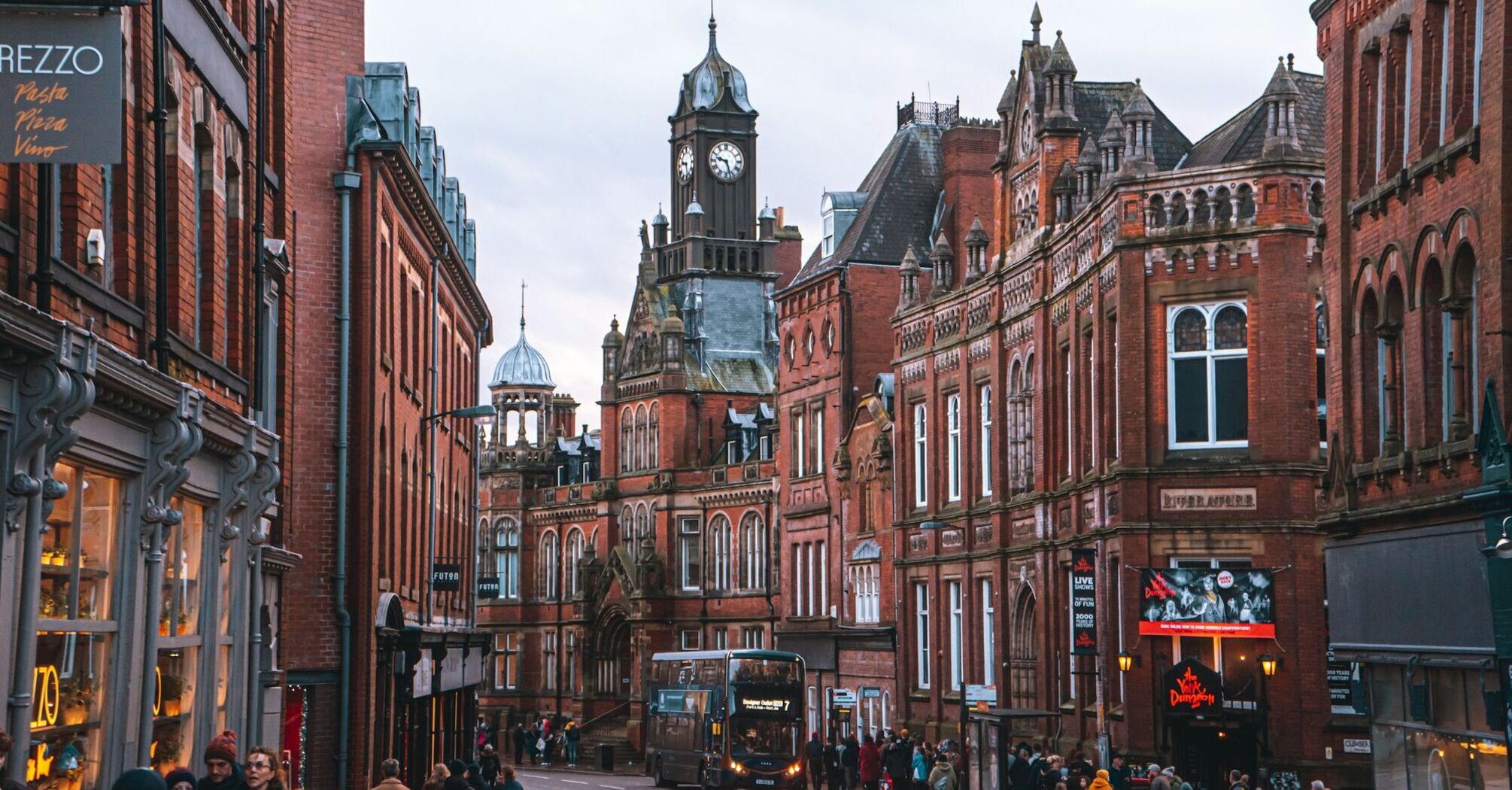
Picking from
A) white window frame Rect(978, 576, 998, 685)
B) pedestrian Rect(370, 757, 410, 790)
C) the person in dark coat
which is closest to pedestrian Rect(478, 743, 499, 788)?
white window frame Rect(978, 576, 998, 685)

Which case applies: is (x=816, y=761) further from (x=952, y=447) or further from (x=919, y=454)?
(x=952, y=447)

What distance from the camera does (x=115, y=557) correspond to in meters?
15.3

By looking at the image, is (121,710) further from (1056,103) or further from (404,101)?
(1056,103)

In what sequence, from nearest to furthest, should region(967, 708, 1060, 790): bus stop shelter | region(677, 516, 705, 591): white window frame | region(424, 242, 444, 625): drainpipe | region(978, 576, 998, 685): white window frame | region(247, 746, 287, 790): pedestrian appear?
region(247, 746, 287, 790): pedestrian → region(967, 708, 1060, 790): bus stop shelter → region(424, 242, 444, 625): drainpipe → region(978, 576, 998, 685): white window frame → region(677, 516, 705, 591): white window frame

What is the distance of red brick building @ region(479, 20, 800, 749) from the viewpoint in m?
89.8

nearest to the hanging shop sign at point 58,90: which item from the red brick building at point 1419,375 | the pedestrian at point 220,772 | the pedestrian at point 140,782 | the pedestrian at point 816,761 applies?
the pedestrian at point 220,772

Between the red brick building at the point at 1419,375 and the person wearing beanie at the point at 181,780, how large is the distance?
13396 mm

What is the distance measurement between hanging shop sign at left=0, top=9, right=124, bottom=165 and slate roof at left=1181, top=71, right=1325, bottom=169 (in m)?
27.6

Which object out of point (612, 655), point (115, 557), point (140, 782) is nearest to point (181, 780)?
point (140, 782)

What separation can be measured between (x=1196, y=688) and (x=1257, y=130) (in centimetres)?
1045

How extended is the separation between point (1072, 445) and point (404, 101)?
14.8 meters

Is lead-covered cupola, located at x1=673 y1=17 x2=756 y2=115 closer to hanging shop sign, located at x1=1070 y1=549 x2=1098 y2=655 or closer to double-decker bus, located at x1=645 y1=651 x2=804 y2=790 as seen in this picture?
double-decker bus, located at x1=645 y1=651 x2=804 y2=790

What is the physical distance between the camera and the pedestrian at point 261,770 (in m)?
11.6

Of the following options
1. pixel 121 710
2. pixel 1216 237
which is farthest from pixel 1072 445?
pixel 121 710
